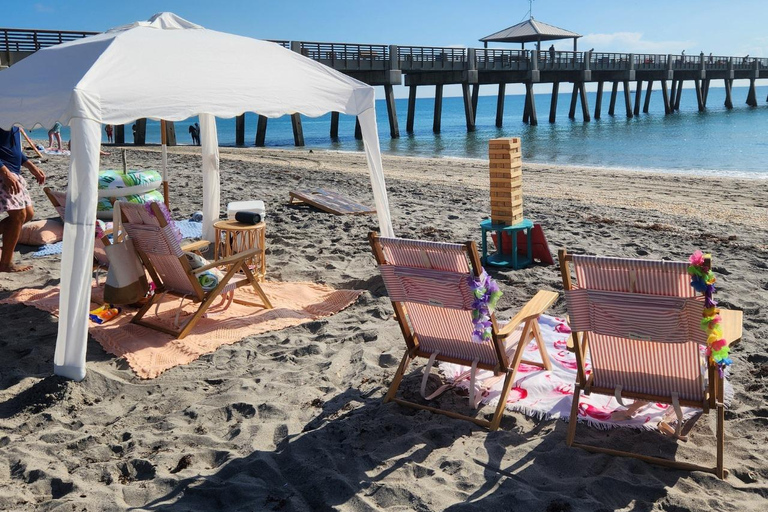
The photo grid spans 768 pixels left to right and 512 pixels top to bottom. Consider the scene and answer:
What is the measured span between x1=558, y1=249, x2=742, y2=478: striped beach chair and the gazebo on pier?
114ft

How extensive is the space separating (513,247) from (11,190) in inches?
162

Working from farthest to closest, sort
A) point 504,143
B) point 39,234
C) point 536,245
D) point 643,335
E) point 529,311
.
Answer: point 39,234 < point 536,245 < point 504,143 < point 529,311 < point 643,335

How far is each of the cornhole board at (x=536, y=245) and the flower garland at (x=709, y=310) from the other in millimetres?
3463

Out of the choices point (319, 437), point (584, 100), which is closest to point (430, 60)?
point (584, 100)

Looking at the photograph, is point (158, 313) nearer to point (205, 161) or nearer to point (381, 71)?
point (205, 161)

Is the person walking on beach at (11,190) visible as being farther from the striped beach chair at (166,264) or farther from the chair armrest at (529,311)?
the chair armrest at (529,311)

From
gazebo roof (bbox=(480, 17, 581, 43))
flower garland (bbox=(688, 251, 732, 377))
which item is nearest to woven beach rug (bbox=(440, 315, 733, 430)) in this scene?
flower garland (bbox=(688, 251, 732, 377))

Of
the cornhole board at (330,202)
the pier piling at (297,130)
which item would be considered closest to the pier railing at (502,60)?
the pier piling at (297,130)

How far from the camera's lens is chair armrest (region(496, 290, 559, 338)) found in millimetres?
3134

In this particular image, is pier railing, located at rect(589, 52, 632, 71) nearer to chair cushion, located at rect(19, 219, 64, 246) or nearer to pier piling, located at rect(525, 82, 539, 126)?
pier piling, located at rect(525, 82, 539, 126)

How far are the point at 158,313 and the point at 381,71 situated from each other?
920 inches

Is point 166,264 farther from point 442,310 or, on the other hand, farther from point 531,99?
point 531,99

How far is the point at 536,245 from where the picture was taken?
6148 millimetres

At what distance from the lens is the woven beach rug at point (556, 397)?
3.19 m
